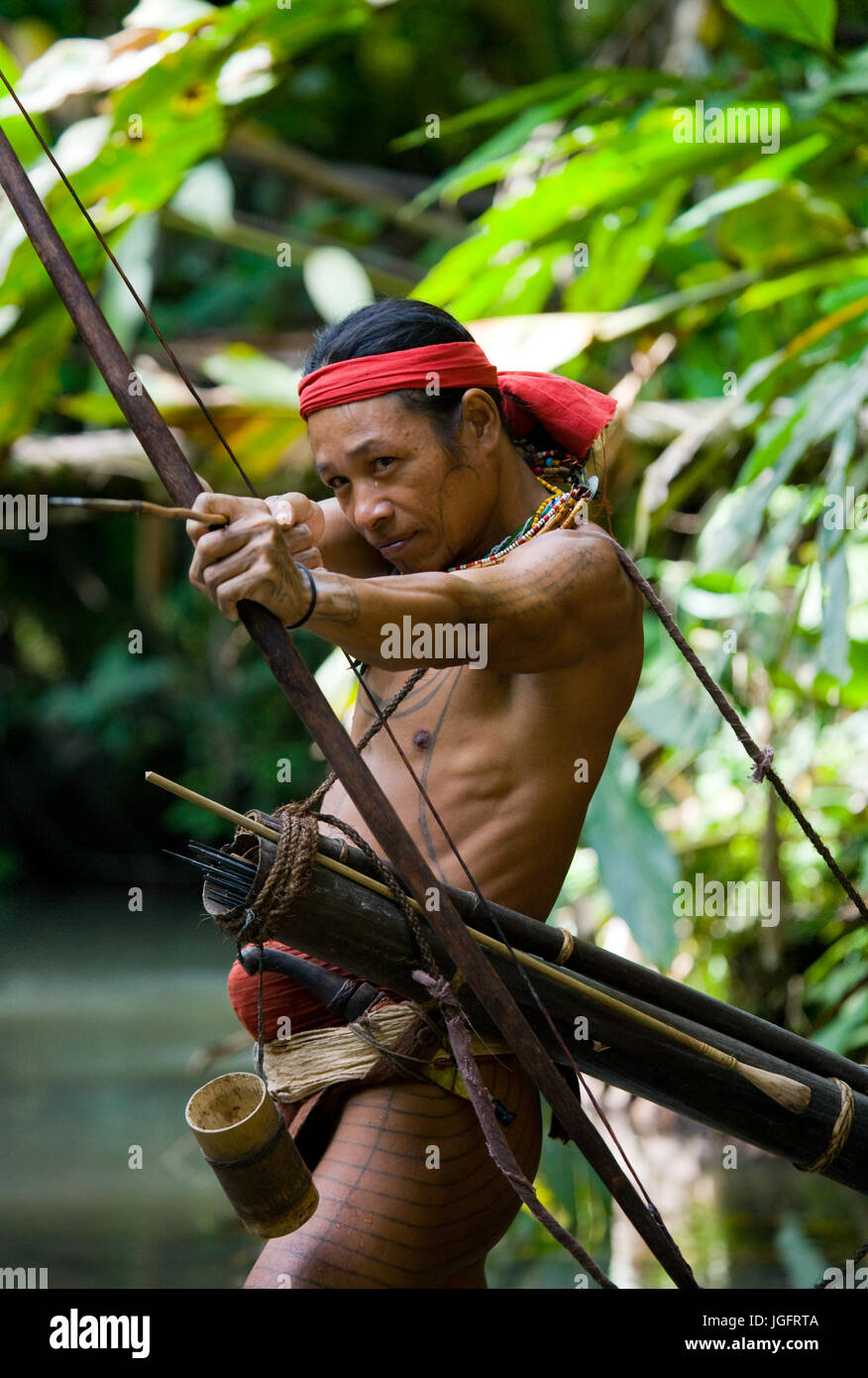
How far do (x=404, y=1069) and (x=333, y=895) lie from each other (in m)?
0.27

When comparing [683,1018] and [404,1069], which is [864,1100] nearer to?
[683,1018]

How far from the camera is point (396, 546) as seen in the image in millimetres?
1619

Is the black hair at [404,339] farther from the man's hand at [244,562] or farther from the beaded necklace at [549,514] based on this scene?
the man's hand at [244,562]

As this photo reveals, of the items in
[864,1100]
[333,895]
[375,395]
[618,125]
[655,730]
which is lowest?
[864,1100]

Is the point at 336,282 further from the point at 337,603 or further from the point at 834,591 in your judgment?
the point at 337,603

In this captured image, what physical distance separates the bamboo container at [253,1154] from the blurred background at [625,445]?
85 centimetres

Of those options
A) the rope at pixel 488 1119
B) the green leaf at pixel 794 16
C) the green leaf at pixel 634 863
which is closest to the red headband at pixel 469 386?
the rope at pixel 488 1119

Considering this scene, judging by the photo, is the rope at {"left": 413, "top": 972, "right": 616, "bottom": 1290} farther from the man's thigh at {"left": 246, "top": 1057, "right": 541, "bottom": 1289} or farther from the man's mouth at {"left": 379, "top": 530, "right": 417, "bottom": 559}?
the man's mouth at {"left": 379, "top": 530, "right": 417, "bottom": 559}

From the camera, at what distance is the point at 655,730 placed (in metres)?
3.49

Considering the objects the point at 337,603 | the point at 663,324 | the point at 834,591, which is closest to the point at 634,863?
the point at 834,591

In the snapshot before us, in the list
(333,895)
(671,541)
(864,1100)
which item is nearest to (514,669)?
(333,895)

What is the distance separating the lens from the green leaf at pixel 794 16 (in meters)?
3.09

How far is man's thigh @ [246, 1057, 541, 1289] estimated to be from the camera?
149cm

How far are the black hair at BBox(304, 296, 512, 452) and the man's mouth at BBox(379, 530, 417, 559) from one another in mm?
105
